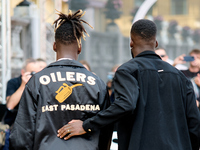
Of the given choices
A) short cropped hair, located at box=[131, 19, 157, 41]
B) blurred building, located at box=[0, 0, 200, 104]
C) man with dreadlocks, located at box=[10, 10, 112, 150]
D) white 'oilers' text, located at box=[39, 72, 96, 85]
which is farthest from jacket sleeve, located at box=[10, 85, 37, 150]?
blurred building, located at box=[0, 0, 200, 104]

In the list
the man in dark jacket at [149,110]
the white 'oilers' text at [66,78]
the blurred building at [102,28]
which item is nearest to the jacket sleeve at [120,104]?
the man in dark jacket at [149,110]

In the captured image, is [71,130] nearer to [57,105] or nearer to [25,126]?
[57,105]

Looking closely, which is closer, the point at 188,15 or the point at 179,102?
the point at 179,102

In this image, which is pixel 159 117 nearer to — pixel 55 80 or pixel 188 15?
pixel 55 80

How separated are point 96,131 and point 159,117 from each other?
499mm

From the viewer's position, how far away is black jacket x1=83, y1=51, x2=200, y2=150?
2.79 m

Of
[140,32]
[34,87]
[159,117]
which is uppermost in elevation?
[140,32]

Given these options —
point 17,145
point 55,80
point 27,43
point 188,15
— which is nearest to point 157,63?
point 55,80

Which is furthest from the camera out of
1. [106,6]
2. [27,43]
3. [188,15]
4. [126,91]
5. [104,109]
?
[188,15]

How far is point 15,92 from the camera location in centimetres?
518

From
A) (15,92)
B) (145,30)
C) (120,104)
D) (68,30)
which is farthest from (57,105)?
(15,92)

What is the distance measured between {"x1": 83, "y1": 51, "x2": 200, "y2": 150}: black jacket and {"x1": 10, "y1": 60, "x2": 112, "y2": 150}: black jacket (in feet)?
0.41

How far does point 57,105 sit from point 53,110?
5 centimetres

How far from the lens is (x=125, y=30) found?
46.1ft
